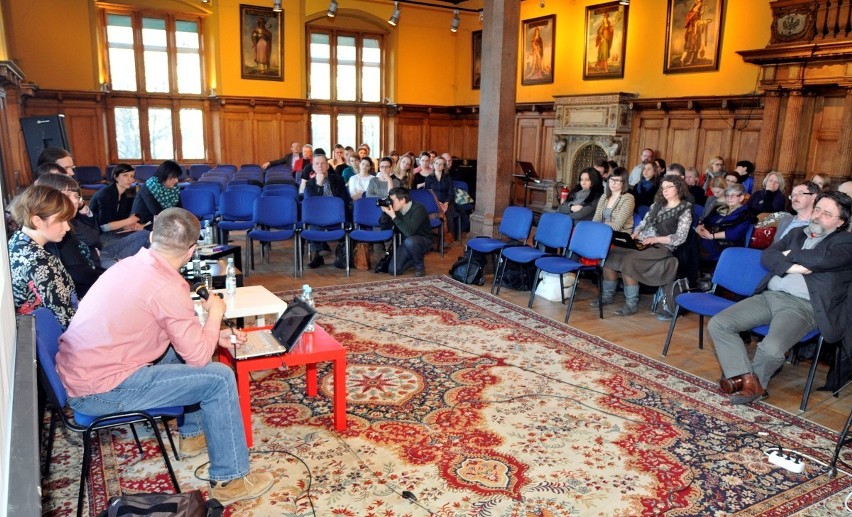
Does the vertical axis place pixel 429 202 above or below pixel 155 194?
below

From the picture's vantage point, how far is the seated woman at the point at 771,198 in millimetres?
6922

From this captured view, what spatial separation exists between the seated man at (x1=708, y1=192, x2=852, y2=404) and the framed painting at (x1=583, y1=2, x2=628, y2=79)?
8211mm

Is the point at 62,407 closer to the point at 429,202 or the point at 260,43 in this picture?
the point at 429,202

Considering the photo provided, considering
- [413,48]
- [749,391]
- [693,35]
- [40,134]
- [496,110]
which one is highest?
[413,48]

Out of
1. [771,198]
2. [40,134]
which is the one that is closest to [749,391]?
[771,198]

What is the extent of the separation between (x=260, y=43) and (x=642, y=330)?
1128cm

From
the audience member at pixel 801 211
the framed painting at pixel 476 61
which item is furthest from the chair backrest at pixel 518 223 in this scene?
the framed painting at pixel 476 61

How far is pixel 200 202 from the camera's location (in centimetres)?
780

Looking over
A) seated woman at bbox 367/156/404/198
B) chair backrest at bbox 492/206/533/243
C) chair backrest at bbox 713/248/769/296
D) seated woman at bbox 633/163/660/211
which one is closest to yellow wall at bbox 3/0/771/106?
seated woman at bbox 633/163/660/211

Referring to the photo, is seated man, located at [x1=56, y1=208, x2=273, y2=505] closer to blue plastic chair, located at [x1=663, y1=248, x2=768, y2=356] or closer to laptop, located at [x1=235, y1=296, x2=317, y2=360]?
laptop, located at [x1=235, y1=296, x2=317, y2=360]

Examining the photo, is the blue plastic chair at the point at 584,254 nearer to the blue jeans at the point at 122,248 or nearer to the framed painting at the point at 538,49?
the blue jeans at the point at 122,248

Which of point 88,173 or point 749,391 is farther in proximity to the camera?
point 88,173

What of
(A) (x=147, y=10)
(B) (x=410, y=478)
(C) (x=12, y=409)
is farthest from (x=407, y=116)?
(C) (x=12, y=409)

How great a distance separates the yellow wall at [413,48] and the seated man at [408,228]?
19.0ft
